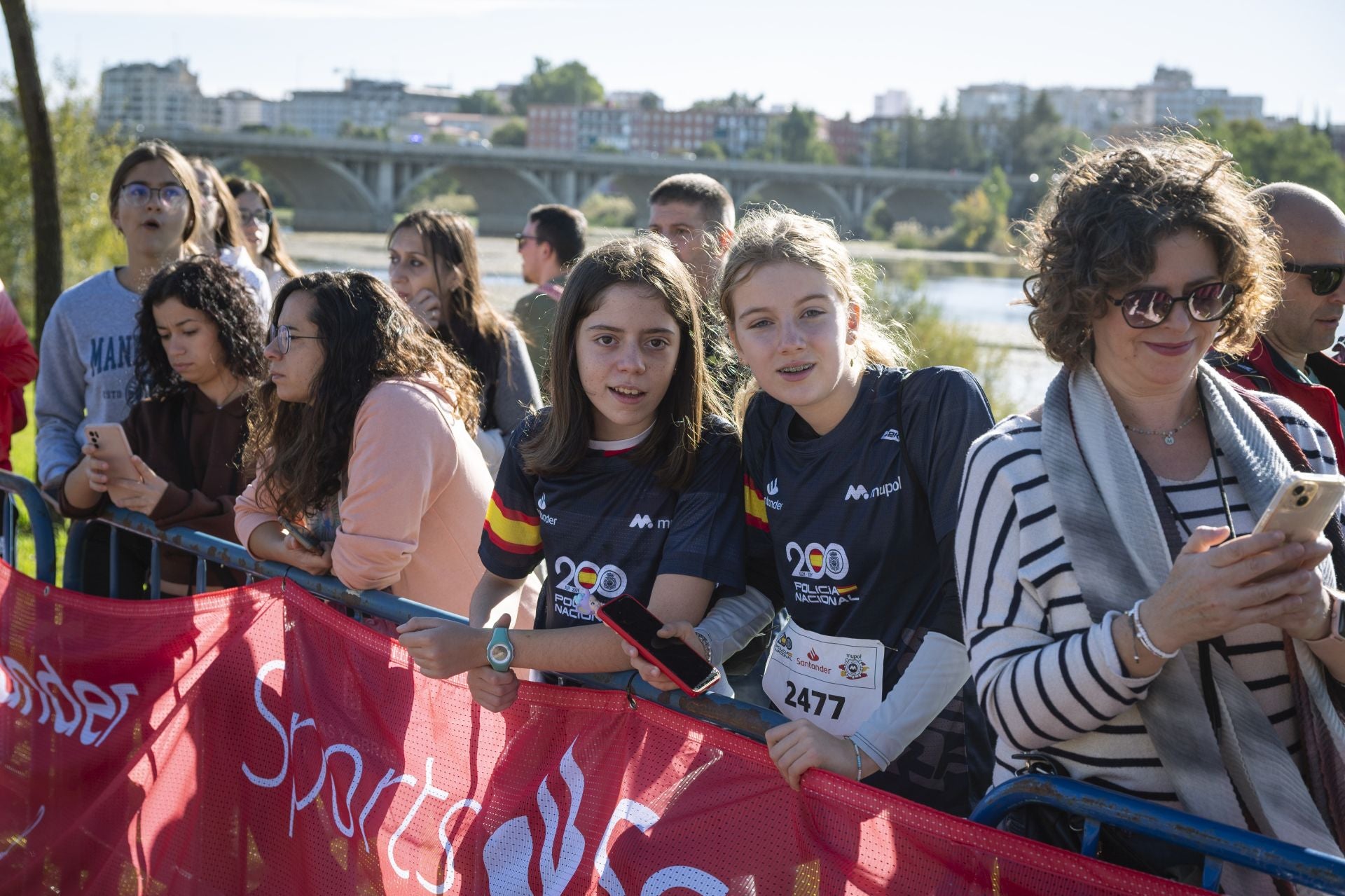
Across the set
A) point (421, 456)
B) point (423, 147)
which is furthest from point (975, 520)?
point (423, 147)

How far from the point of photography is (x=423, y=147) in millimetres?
52531

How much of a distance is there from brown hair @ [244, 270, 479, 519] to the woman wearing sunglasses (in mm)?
1740

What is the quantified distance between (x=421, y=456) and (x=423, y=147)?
52084mm

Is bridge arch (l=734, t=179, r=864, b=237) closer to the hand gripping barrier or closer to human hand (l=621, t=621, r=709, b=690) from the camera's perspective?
the hand gripping barrier

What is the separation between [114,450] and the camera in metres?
3.53

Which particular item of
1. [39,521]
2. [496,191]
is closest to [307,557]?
[39,521]

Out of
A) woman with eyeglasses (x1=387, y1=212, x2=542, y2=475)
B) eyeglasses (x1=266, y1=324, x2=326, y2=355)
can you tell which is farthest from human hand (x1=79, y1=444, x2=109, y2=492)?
woman with eyeglasses (x1=387, y1=212, x2=542, y2=475)

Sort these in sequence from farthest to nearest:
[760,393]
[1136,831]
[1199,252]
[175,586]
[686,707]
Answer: [175,586] → [760,393] → [686,707] → [1199,252] → [1136,831]

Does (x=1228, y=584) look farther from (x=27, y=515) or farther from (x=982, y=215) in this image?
(x=982, y=215)

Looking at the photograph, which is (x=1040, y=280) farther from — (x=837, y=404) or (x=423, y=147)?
(x=423, y=147)

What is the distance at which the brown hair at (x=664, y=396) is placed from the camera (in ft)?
8.71

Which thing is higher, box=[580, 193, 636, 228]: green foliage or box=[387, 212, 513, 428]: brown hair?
box=[580, 193, 636, 228]: green foliage

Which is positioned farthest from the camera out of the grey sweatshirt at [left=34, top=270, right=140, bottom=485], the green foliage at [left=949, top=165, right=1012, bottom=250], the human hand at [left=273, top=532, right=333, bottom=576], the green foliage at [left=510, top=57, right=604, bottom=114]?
the green foliage at [left=510, top=57, right=604, bottom=114]

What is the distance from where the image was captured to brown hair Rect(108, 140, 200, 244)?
4.82 meters
